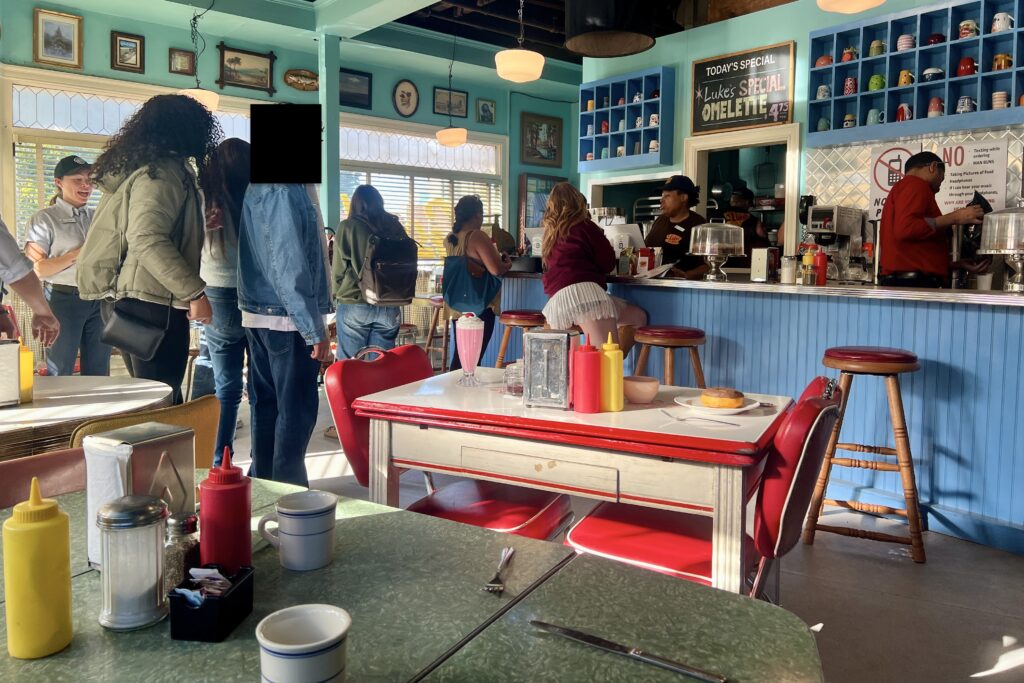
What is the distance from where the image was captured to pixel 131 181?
292 centimetres

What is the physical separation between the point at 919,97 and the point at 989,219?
2.79 metres

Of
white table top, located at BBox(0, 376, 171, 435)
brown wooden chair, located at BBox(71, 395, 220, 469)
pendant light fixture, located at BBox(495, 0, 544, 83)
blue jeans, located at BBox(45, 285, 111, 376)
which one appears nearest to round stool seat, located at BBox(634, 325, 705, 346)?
white table top, located at BBox(0, 376, 171, 435)

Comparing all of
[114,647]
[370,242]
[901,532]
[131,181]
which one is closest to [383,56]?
[370,242]

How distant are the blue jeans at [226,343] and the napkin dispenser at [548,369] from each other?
5.35ft

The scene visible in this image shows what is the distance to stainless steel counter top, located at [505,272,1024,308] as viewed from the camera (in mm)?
3393

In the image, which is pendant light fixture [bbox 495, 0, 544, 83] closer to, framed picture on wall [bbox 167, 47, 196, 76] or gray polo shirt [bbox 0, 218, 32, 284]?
framed picture on wall [bbox 167, 47, 196, 76]

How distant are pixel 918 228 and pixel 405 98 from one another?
7147 mm

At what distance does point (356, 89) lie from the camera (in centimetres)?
962

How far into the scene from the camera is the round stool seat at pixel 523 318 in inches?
211

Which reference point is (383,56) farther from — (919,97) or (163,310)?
(163,310)

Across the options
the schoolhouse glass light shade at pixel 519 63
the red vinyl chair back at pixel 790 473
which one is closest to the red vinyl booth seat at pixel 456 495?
the red vinyl chair back at pixel 790 473

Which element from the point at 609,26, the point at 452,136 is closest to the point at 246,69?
the point at 452,136

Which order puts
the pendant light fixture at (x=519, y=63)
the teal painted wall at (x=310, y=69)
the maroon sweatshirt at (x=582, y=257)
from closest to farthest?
1. the maroon sweatshirt at (x=582, y=257)
2. the pendant light fixture at (x=519, y=63)
3. the teal painted wall at (x=310, y=69)

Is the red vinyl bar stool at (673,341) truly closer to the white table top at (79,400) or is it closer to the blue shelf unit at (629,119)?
the white table top at (79,400)
